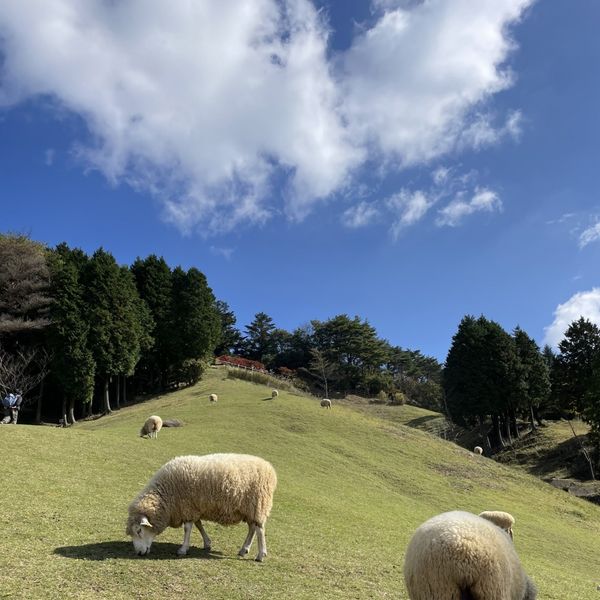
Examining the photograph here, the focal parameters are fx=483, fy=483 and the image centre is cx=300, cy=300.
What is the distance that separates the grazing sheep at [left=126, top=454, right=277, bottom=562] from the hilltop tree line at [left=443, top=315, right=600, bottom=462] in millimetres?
54827

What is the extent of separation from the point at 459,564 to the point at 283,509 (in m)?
10.7

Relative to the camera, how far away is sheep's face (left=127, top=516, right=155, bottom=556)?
931 centimetres

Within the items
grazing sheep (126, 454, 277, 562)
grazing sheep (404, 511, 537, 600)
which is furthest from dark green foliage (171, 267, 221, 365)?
grazing sheep (404, 511, 537, 600)

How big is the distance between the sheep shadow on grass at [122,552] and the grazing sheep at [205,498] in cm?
25

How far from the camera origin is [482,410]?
59.1 metres

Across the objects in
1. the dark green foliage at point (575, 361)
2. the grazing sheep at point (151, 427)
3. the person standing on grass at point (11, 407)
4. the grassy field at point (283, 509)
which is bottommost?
the grassy field at point (283, 509)

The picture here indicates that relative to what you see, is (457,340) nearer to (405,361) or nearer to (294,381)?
(294,381)

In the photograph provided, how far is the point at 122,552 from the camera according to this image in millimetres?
9297

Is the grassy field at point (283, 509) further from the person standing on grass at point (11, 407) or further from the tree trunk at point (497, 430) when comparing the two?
the tree trunk at point (497, 430)

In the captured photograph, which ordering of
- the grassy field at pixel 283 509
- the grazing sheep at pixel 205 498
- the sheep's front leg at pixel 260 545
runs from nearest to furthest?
the grassy field at pixel 283 509 → the grazing sheep at pixel 205 498 → the sheep's front leg at pixel 260 545

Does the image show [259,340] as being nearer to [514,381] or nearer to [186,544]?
[514,381]

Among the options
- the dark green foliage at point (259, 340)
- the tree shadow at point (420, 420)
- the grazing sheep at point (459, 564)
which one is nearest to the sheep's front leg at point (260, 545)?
the grazing sheep at point (459, 564)

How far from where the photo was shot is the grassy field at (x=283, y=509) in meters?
8.38

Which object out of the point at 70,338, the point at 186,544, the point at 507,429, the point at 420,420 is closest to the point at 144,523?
the point at 186,544
